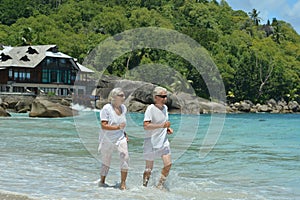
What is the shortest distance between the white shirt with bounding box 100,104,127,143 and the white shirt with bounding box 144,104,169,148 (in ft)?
1.44

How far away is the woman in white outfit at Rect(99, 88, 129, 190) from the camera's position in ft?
25.4

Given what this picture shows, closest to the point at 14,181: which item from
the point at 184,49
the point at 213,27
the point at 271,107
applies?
the point at 184,49

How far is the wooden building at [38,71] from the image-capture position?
6256 centimetres

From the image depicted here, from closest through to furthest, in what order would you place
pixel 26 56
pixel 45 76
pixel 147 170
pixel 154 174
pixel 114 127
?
pixel 114 127 < pixel 147 170 < pixel 154 174 < pixel 26 56 < pixel 45 76

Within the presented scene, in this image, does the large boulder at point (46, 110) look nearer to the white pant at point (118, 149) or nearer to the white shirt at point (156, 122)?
the white pant at point (118, 149)

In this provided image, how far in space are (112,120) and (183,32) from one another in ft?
270

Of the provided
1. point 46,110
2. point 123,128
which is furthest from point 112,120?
point 46,110

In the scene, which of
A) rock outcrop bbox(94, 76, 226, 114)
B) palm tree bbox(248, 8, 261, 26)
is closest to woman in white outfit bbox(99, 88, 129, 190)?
rock outcrop bbox(94, 76, 226, 114)

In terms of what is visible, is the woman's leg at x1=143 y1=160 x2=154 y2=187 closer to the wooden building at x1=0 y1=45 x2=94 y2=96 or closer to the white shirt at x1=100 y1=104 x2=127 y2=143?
the white shirt at x1=100 y1=104 x2=127 y2=143

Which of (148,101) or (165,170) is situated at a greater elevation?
(165,170)

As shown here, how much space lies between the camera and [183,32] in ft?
291

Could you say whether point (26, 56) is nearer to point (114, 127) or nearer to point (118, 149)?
point (118, 149)

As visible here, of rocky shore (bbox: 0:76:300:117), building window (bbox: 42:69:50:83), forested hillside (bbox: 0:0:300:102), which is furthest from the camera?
forested hillside (bbox: 0:0:300:102)

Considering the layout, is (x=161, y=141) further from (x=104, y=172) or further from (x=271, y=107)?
(x=271, y=107)
